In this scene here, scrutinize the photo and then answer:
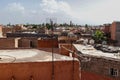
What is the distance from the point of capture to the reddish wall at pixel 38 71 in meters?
7.48

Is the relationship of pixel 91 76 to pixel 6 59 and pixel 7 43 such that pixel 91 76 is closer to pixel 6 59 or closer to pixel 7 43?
pixel 7 43

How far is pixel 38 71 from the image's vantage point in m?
7.68

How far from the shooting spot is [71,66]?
26.2 feet

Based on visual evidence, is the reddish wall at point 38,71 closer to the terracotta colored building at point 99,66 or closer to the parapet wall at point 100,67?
the terracotta colored building at point 99,66

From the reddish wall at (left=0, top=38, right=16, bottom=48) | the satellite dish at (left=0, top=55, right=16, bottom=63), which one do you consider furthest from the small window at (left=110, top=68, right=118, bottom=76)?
the satellite dish at (left=0, top=55, right=16, bottom=63)

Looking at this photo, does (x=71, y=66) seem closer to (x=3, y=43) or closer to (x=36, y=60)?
(x=36, y=60)

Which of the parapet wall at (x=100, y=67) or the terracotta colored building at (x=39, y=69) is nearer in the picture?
the terracotta colored building at (x=39, y=69)

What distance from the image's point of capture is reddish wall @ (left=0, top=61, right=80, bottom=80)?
24.5ft

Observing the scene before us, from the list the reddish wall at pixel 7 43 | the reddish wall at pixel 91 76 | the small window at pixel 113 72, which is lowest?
the reddish wall at pixel 91 76

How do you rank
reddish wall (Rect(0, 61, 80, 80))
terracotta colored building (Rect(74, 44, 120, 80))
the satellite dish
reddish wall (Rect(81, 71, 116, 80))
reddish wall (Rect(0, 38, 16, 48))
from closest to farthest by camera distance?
reddish wall (Rect(0, 61, 80, 80)) → the satellite dish → terracotta colored building (Rect(74, 44, 120, 80)) → reddish wall (Rect(81, 71, 116, 80)) → reddish wall (Rect(0, 38, 16, 48))

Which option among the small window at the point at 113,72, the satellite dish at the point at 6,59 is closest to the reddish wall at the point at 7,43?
the small window at the point at 113,72

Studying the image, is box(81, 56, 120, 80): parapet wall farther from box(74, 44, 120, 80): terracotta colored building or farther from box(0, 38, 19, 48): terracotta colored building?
box(0, 38, 19, 48): terracotta colored building

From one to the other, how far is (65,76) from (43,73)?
782mm

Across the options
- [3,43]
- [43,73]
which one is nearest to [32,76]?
[43,73]
